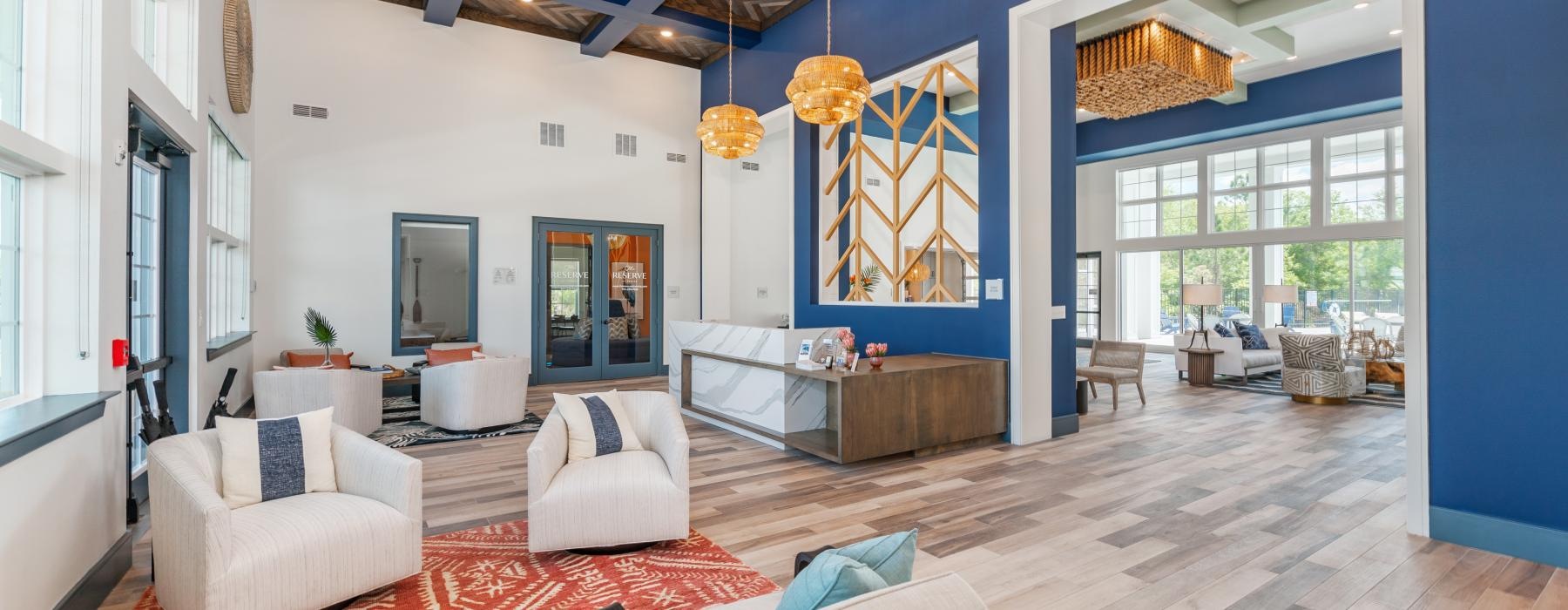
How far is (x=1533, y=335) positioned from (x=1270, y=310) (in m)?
10.5

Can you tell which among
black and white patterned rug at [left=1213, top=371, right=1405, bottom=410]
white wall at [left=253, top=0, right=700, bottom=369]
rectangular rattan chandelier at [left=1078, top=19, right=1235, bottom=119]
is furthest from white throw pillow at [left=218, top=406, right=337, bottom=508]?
black and white patterned rug at [left=1213, top=371, right=1405, bottom=410]

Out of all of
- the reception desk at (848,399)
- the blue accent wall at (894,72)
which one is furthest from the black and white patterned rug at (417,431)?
the blue accent wall at (894,72)

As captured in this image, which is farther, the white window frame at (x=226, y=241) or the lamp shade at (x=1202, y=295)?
the lamp shade at (x=1202, y=295)

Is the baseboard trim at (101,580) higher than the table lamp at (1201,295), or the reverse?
the table lamp at (1201,295)

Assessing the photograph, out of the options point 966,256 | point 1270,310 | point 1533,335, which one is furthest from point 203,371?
point 1270,310

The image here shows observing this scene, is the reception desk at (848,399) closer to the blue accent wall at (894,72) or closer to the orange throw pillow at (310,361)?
the blue accent wall at (894,72)

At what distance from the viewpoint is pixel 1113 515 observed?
394 cm

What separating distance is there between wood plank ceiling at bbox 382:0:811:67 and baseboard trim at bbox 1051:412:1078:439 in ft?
16.8

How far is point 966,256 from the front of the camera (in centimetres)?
630

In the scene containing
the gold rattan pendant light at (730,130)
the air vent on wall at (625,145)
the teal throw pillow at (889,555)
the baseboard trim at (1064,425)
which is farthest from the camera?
the air vent on wall at (625,145)

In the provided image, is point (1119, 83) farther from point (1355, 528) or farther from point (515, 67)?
point (515, 67)

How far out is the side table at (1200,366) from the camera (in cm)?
924

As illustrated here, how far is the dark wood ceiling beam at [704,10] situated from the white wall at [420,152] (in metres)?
1.65

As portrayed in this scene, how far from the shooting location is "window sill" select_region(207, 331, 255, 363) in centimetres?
523
